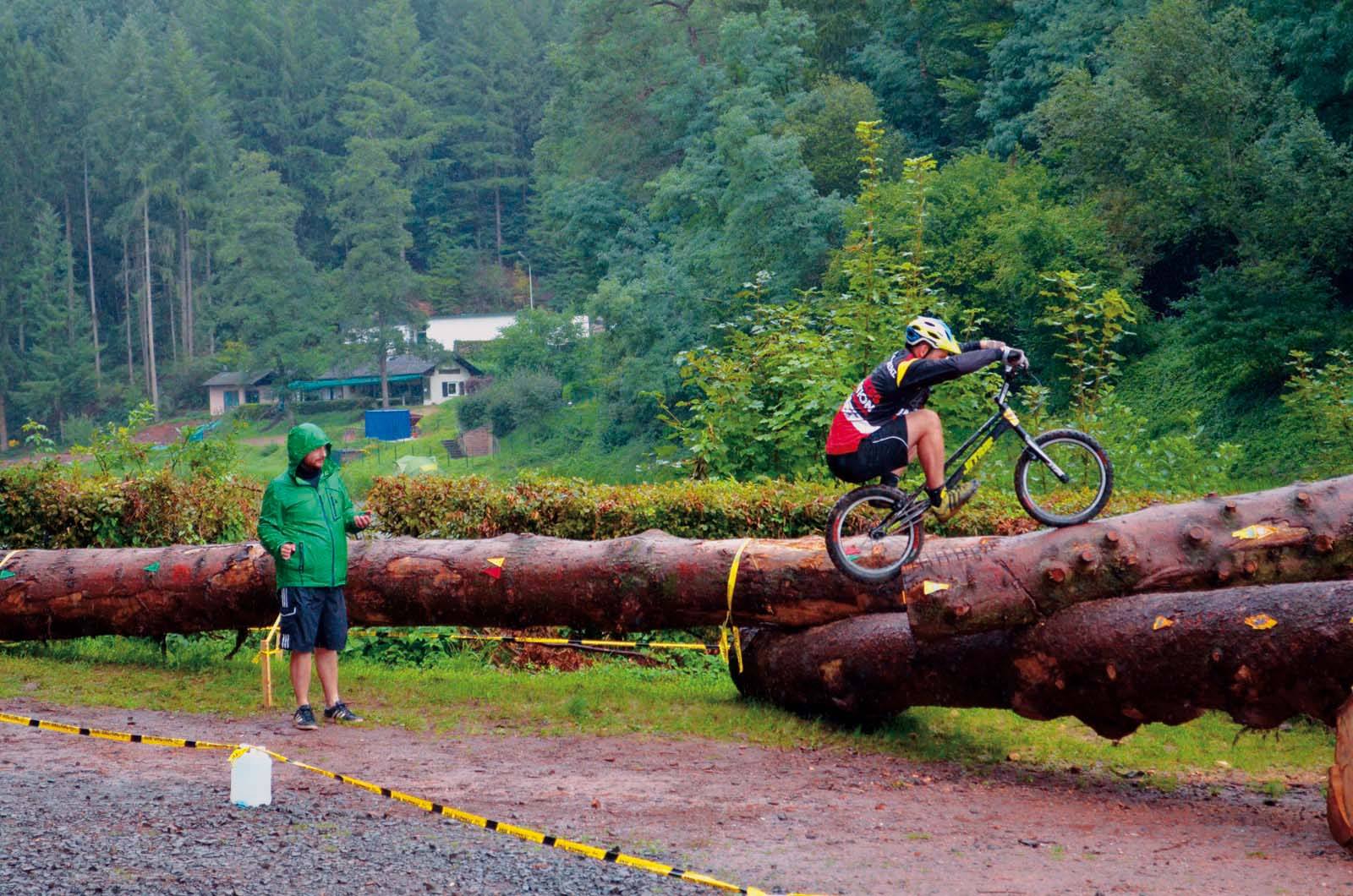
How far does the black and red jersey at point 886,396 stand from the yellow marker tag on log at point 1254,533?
77.8 inches

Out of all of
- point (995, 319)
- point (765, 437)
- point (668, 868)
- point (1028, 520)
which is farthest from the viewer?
point (995, 319)

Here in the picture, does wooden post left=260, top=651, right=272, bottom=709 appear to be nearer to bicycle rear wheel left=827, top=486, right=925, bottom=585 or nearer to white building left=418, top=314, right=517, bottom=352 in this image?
bicycle rear wheel left=827, top=486, right=925, bottom=585

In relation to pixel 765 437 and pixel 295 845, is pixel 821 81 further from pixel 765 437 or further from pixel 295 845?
pixel 295 845

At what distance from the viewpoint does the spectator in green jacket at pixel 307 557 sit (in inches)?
402

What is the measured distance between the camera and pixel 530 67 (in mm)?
102562

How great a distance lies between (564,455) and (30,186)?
143ft

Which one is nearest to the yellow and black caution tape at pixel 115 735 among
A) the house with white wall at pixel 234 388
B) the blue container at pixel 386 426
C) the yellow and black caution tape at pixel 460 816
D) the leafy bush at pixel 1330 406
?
the yellow and black caution tape at pixel 460 816

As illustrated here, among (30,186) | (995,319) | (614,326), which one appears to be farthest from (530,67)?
(995,319)

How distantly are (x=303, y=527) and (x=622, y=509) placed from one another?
144 inches

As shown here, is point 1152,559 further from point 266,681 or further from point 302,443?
point 266,681

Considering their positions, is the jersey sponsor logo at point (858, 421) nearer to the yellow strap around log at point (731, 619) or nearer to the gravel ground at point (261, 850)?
the yellow strap around log at point (731, 619)

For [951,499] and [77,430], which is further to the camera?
[77,430]

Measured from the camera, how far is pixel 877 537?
382 inches

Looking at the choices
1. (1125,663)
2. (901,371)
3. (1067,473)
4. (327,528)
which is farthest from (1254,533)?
(327,528)
